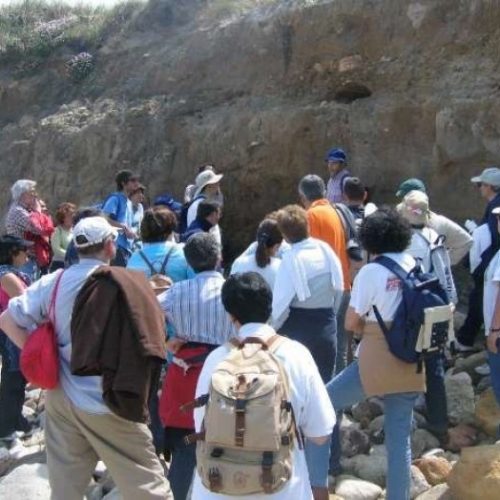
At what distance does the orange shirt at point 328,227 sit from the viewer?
626 centimetres

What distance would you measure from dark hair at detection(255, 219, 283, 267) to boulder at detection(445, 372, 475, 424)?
205 cm

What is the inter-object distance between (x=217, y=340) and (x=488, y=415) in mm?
2655

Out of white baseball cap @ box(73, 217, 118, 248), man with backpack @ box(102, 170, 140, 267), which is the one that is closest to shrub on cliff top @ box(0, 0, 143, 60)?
man with backpack @ box(102, 170, 140, 267)

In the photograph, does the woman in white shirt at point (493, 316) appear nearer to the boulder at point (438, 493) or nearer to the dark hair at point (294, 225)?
the boulder at point (438, 493)

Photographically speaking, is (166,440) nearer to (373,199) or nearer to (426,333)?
(426,333)

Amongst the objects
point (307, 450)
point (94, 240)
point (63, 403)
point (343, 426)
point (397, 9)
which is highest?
point (397, 9)

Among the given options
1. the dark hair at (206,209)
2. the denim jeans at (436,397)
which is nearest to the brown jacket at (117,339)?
the denim jeans at (436,397)

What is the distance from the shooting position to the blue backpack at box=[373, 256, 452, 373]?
15.6 feet

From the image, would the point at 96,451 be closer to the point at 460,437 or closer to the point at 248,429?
the point at 248,429

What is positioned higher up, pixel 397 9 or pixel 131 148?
pixel 397 9

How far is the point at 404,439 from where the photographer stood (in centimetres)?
490

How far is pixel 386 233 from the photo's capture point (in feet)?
16.0

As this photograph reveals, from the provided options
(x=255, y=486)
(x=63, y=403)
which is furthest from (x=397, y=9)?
(x=255, y=486)

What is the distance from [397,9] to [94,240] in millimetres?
6880
